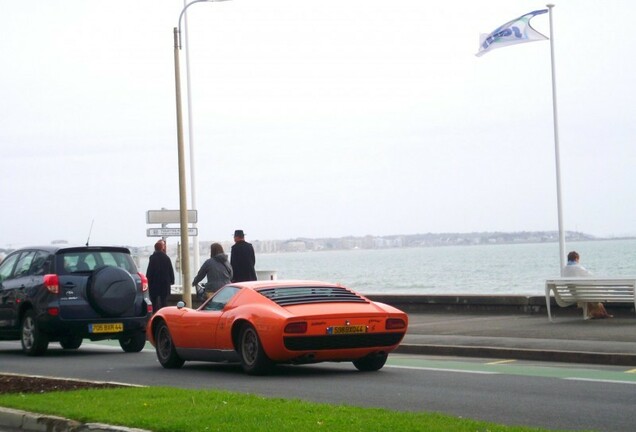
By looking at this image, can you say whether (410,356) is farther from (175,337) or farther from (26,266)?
(26,266)

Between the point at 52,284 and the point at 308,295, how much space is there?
547cm

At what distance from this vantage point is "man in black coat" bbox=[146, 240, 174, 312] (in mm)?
26500

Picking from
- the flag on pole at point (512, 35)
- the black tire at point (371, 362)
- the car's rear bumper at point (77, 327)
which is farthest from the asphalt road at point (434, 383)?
the flag on pole at point (512, 35)

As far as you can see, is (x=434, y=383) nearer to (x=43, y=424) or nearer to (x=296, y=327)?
(x=296, y=327)

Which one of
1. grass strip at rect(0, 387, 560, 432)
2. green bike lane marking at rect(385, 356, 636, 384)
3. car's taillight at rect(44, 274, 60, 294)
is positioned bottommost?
green bike lane marking at rect(385, 356, 636, 384)

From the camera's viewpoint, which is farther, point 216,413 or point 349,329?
point 349,329

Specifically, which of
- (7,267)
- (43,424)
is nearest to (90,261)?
(7,267)

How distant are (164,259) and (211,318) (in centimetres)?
995

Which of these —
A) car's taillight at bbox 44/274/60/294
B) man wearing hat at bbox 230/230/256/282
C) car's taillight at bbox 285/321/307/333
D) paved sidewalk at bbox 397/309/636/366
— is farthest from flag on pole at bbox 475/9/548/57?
car's taillight at bbox 285/321/307/333

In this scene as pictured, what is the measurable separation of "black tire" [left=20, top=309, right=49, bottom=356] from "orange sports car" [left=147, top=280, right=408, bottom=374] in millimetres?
3711

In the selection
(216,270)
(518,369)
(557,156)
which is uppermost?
(557,156)

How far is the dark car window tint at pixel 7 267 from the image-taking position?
69.7 ft

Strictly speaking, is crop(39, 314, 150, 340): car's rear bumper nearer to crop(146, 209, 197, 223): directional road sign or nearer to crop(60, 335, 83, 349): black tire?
crop(60, 335, 83, 349): black tire

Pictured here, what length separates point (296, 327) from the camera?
15242 millimetres
